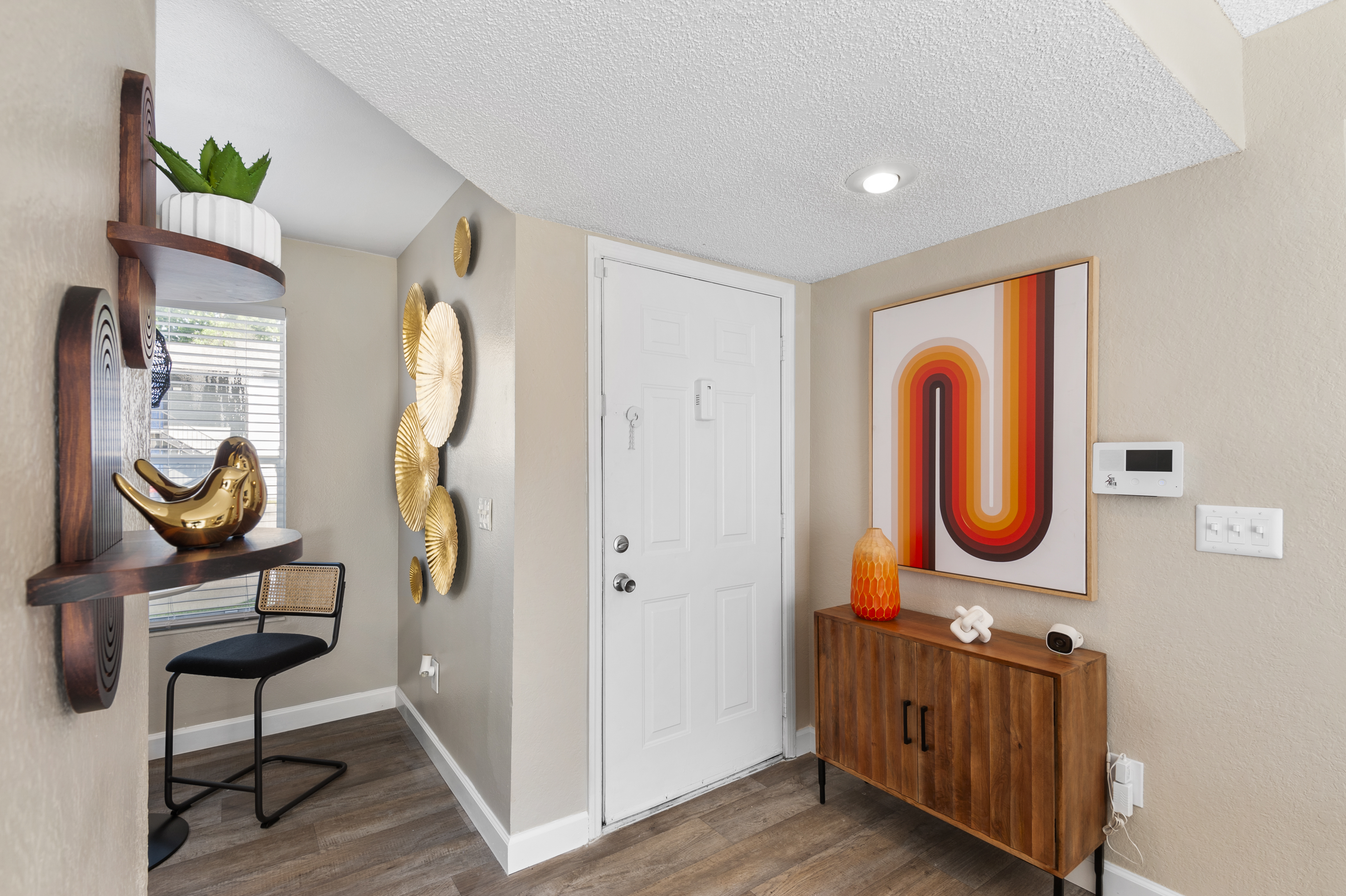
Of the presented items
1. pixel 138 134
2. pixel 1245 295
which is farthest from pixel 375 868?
pixel 1245 295

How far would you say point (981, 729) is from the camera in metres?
1.97

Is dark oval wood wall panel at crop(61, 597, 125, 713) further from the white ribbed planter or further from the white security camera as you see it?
the white security camera

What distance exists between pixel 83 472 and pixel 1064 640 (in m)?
2.30

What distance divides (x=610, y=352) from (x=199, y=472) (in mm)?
2078

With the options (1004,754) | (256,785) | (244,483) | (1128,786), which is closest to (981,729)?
(1004,754)

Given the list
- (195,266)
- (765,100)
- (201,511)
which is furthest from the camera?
(765,100)

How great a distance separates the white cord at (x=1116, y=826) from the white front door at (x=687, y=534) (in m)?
1.24

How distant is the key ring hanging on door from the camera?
240 cm

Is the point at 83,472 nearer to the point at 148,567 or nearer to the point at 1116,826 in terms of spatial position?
the point at 148,567

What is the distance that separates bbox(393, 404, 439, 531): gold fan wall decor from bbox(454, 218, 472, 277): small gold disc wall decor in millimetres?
753

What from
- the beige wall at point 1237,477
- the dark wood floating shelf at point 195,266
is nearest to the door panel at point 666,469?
the beige wall at point 1237,477

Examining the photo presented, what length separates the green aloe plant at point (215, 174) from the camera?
963mm

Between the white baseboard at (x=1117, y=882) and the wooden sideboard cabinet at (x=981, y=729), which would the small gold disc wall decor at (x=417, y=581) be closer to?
the wooden sideboard cabinet at (x=981, y=729)

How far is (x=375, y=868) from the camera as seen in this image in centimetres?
212
